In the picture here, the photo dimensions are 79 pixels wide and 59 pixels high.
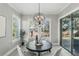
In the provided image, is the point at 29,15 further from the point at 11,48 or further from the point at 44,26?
the point at 11,48

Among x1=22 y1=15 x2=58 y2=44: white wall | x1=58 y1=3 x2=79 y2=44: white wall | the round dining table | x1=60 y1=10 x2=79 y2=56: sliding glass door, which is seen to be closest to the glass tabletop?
the round dining table

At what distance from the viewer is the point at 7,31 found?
2.39m

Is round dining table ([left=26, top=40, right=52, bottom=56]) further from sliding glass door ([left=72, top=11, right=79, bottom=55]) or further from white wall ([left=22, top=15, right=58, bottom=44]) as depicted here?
sliding glass door ([left=72, top=11, right=79, bottom=55])

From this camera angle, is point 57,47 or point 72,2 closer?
point 72,2

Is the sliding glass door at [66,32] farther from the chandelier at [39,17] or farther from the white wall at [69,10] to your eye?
the chandelier at [39,17]

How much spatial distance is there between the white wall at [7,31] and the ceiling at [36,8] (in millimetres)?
129

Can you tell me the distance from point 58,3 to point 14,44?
1323 millimetres

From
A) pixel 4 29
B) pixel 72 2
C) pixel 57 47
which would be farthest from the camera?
pixel 57 47

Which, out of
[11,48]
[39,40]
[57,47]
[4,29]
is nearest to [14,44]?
[11,48]

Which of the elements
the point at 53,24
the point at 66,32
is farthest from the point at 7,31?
the point at 66,32

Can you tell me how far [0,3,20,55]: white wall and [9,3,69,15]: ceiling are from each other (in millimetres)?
129

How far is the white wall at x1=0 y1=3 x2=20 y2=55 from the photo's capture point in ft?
7.63

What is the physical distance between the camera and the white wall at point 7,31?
7.63 ft

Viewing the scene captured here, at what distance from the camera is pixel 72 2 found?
2.15 meters
